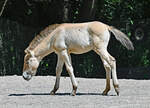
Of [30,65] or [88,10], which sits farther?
[88,10]

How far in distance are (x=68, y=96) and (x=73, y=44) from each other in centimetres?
114

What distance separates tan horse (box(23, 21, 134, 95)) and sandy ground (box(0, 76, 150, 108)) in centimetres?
51

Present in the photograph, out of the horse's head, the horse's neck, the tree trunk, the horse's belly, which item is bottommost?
the horse's head

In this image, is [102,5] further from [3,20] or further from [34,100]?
[34,100]

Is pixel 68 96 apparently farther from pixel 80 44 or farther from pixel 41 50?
pixel 41 50

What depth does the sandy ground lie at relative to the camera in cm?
823

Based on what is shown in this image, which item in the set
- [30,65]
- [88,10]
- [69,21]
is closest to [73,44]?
[30,65]

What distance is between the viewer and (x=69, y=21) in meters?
17.5

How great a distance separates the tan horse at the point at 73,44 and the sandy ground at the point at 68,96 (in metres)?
0.51

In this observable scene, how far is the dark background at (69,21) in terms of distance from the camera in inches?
667

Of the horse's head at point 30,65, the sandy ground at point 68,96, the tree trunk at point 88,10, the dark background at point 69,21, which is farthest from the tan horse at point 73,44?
the tree trunk at point 88,10

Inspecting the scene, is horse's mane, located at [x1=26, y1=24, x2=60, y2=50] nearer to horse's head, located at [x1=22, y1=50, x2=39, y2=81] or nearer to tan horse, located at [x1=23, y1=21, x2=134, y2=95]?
tan horse, located at [x1=23, y1=21, x2=134, y2=95]

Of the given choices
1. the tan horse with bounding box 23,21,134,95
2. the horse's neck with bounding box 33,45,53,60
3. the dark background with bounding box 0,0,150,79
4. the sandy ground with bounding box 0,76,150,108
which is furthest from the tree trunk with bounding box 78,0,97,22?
the horse's neck with bounding box 33,45,53,60

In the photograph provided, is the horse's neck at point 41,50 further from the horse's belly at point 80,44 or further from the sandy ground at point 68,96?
the sandy ground at point 68,96
